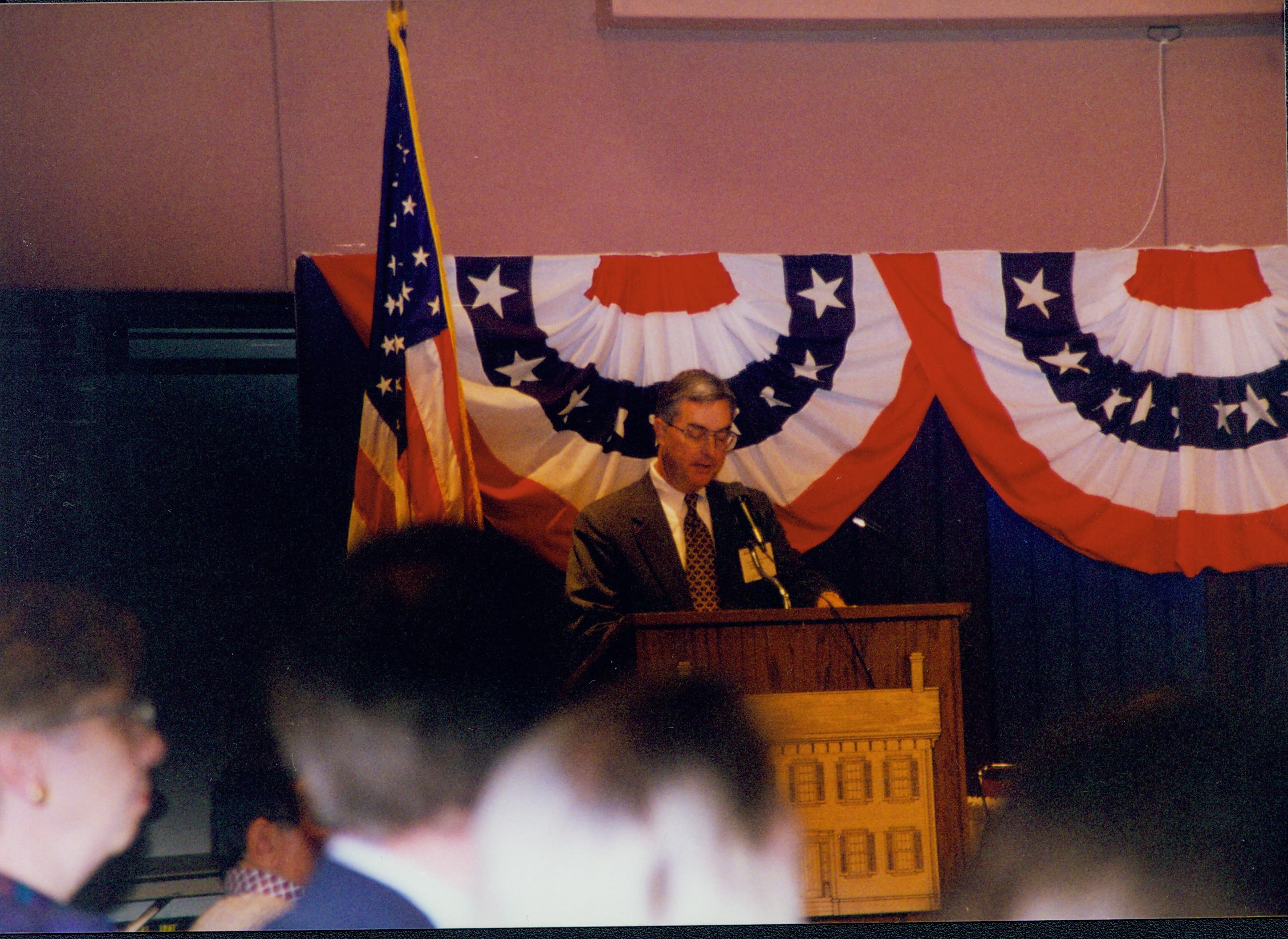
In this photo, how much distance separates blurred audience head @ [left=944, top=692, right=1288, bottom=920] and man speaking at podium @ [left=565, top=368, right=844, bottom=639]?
1.59 metres

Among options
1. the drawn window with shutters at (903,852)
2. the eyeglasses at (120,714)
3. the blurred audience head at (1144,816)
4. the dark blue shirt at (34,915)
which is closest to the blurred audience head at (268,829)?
the dark blue shirt at (34,915)

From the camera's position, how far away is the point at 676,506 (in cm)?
309

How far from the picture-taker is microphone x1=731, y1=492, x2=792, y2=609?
2453 millimetres

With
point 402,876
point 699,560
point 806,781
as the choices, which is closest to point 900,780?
point 806,781

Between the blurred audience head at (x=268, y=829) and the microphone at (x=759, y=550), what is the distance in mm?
1275

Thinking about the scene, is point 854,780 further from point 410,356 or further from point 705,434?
point 410,356

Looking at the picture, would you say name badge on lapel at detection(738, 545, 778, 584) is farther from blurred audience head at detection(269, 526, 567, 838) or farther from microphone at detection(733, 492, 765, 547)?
blurred audience head at detection(269, 526, 567, 838)

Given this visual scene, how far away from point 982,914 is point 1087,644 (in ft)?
9.60

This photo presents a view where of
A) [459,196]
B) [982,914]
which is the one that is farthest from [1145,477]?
[982,914]

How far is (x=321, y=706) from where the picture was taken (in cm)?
126

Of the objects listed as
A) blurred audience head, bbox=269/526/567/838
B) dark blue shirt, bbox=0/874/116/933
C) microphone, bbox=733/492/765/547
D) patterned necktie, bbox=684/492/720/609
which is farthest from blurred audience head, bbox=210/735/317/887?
patterned necktie, bbox=684/492/720/609

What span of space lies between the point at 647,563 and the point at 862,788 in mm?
975

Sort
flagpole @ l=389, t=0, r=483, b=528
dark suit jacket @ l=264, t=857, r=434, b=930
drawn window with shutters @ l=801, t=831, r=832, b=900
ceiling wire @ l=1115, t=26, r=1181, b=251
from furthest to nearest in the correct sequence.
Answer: ceiling wire @ l=1115, t=26, r=1181, b=251
flagpole @ l=389, t=0, r=483, b=528
drawn window with shutters @ l=801, t=831, r=832, b=900
dark suit jacket @ l=264, t=857, r=434, b=930

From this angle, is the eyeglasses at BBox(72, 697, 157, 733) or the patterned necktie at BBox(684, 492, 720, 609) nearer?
the eyeglasses at BBox(72, 697, 157, 733)
